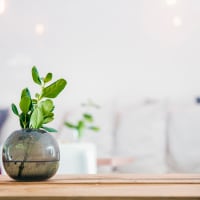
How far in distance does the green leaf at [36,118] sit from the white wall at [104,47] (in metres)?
2.75

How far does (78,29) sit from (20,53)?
0.55m

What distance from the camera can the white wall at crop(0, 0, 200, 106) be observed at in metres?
3.95

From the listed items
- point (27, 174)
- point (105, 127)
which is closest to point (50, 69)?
point (105, 127)

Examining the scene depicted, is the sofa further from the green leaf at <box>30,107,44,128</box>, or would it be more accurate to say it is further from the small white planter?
the green leaf at <box>30,107,44,128</box>

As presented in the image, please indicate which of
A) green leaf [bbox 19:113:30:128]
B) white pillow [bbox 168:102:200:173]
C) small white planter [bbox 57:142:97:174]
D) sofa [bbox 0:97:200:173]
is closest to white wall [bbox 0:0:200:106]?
sofa [bbox 0:97:200:173]

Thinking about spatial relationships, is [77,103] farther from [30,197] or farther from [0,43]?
[30,197]

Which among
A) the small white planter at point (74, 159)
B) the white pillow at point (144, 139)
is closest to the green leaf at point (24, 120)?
the small white planter at point (74, 159)

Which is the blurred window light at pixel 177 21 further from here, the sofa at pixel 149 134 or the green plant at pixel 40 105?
the green plant at pixel 40 105

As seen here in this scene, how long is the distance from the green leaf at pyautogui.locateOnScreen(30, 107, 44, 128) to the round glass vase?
0.03 m

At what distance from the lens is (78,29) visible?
412cm

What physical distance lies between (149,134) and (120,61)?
2.34 ft

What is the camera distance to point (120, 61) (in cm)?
404

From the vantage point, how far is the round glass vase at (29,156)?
122cm

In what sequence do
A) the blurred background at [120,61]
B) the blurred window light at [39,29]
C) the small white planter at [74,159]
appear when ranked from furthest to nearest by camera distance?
1. the blurred window light at [39,29]
2. the blurred background at [120,61]
3. the small white planter at [74,159]
